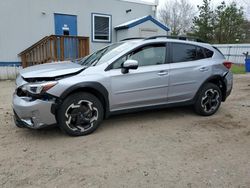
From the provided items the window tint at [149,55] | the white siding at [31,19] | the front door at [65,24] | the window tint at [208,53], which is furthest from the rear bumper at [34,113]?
the front door at [65,24]

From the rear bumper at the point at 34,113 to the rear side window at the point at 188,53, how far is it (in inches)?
101

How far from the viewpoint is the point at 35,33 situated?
34.0 ft

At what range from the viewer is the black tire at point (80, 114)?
3.78m

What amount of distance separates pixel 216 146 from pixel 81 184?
216cm

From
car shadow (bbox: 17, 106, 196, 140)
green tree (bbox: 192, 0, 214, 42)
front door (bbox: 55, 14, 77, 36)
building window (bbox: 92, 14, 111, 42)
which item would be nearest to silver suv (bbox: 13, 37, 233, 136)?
car shadow (bbox: 17, 106, 196, 140)

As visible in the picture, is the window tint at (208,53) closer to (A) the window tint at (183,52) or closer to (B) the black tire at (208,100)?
(A) the window tint at (183,52)

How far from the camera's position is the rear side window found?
480 cm

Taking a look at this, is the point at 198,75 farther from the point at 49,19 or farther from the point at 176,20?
the point at 176,20

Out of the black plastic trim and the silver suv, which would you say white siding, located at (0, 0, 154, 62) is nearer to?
the silver suv

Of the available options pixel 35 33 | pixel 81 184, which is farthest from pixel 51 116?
pixel 35 33

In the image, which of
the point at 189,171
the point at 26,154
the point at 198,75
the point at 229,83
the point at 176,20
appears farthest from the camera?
the point at 176,20

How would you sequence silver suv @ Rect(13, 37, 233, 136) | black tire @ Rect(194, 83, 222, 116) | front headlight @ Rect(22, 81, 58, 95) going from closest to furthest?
1. front headlight @ Rect(22, 81, 58, 95)
2. silver suv @ Rect(13, 37, 233, 136)
3. black tire @ Rect(194, 83, 222, 116)

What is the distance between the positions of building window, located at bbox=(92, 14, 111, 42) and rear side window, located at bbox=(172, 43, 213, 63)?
749cm

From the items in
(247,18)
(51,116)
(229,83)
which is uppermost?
(247,18)
